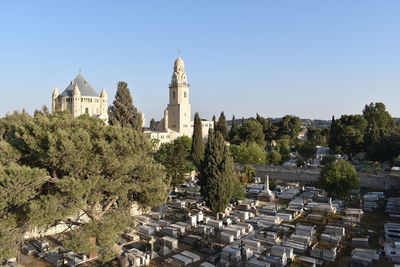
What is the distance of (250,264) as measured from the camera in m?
13.8

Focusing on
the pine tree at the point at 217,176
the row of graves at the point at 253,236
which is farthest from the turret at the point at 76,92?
the pine tree at the point at 217,176

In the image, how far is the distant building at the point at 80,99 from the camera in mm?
58066

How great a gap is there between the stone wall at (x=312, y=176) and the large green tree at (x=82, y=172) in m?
24.5

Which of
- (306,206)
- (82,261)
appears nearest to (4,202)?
(82,261)

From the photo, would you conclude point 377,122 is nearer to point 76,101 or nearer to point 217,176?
point 217,176

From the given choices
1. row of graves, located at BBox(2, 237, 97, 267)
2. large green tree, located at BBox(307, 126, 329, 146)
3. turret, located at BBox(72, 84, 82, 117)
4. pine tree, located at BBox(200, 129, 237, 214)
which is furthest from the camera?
large green tree, located at BBox(307, 126, 329, 146)

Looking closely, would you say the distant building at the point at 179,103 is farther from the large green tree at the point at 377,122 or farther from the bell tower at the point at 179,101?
the large green tree at the point at 377,122

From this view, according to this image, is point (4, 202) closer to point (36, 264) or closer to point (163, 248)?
point (36, 264)

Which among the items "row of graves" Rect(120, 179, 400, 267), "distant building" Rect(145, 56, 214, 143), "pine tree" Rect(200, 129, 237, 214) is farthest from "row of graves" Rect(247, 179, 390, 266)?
"distant building" Rect(145, 56, 214, 143)

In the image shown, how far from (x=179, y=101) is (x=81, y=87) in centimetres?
2039

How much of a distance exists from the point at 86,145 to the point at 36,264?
7.60 meters

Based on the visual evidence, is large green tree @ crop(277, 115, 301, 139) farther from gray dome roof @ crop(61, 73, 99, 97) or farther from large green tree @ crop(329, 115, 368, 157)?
gray dome roof @ crop(61, 73, 99, 97)

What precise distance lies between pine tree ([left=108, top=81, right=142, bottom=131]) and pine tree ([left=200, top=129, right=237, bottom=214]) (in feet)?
26.4

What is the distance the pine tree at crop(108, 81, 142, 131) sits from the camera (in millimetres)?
A: 25875
